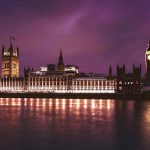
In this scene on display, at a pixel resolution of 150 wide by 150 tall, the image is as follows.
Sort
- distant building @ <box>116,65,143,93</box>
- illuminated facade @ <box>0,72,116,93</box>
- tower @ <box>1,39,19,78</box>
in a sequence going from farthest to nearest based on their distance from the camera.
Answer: tower @ <box>1,39,19,78</box>, illuminated facade @ <box>0,72,116,93</box>, distant building @ <box>116,65,143,93</box>

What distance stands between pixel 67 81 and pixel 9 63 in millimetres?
26850

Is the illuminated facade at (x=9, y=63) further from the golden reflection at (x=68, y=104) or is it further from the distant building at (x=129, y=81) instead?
the golden reflection at (x=68, y=104)

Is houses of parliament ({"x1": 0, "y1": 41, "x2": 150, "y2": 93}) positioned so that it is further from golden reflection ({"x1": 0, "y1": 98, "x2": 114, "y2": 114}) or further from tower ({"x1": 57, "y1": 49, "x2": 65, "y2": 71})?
golden reflection ({"x1": 0, "y1": 98, "x2": 114, "y2": 114})

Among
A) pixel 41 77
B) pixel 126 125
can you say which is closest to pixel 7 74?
pixel 41 77

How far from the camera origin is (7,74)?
159750 millimetres

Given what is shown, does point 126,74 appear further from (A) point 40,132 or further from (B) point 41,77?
(A) point 40,132

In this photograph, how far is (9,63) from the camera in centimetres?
16025

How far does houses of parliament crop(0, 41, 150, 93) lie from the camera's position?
5517 inches

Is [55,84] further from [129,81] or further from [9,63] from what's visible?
[129,81]

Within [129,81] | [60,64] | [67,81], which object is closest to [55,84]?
[67,81]

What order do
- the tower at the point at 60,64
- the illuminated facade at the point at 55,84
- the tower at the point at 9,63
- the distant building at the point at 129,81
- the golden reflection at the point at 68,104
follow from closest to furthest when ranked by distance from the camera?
the golden reflection at the point at 68,104 < the distant building at the point at 129,81 < the illuminated facade at the point at 55,84 < the tower at the point at 9,63 < the tower at the point at 60,64

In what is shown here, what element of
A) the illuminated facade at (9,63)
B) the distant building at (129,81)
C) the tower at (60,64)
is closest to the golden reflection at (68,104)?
the distant building at (129,81)

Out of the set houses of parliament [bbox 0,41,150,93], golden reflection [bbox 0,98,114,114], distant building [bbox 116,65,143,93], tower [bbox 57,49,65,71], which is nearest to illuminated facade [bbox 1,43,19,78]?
houses of parliament [bbox 0,41,150,93]

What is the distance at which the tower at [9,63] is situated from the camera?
525 ft
